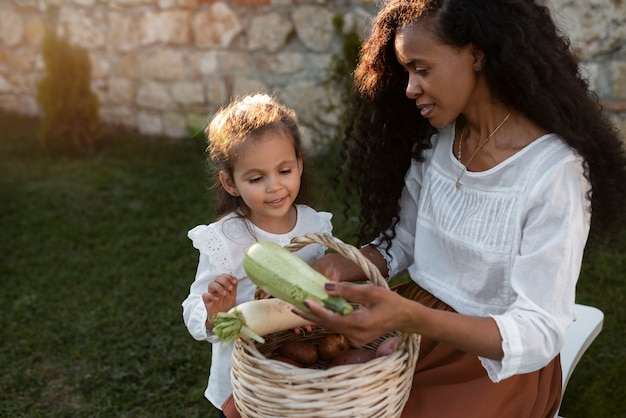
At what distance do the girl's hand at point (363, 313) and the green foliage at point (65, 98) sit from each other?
570 cm

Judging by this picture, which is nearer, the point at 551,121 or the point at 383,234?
the point at 551,121

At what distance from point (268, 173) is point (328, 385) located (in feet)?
2.64

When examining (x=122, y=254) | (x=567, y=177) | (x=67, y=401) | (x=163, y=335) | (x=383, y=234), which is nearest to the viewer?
(x=567, y=177)

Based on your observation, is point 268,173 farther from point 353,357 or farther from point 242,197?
point 353,357

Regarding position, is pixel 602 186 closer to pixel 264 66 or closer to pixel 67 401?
pixel 67 401

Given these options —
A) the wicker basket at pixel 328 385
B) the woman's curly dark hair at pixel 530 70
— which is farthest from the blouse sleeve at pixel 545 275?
the wicker basket at pixel 328 385

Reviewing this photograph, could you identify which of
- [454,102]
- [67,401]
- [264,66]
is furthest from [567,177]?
[264,66]

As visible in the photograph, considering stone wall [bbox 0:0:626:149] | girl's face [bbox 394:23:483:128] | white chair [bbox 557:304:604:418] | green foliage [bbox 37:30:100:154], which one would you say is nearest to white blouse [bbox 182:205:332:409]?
girl's face [bbox 394:23:483:128]

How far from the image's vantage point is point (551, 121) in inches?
75.0

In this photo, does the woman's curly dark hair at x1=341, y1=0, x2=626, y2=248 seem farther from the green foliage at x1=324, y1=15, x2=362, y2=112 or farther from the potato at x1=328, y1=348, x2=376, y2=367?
the green foliage at x1=324, y1=15, x2=362, y2=112

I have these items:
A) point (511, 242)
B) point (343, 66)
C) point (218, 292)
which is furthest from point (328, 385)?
point (343, 66)

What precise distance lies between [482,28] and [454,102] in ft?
0.73

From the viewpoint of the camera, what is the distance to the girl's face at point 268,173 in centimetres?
221

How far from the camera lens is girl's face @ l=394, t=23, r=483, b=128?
1923 mm
